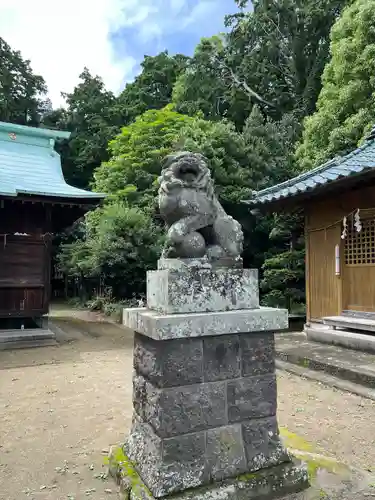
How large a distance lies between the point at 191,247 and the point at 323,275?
6880mm

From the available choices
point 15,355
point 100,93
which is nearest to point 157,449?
point 15,355

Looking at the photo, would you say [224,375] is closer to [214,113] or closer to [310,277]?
[310,277]

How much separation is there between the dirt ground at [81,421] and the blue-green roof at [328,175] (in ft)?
11.9

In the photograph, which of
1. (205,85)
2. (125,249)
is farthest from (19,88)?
(125,249)

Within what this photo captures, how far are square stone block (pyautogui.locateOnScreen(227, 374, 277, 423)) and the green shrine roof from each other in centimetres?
503

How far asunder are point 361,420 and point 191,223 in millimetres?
3356

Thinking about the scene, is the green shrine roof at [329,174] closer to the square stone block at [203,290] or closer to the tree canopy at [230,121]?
the tree canopy at [230,121]

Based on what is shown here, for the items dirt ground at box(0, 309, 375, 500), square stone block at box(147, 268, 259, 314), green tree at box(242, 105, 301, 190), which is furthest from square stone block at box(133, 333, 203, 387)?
green tree at box(242, 105, 301, 190)

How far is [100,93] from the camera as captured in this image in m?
28.6

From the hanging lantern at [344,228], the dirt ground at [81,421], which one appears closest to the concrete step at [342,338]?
the dirt ground at [81,421]

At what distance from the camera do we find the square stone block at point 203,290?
2541 millimetres

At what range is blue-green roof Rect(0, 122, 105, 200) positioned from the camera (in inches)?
385

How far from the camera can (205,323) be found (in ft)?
8.25

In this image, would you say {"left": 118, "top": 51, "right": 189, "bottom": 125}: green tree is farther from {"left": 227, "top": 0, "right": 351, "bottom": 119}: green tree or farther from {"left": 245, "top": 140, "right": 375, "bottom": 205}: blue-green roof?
{"left": 245, "top": 140, "right": 375, "bottom": 205}: blue-green roof
